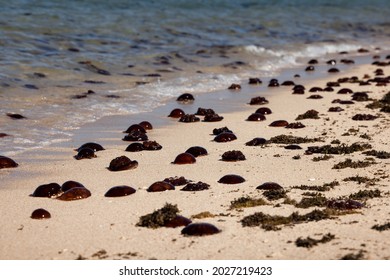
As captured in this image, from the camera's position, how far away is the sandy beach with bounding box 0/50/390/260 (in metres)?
5.27

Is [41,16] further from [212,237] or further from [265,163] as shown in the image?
[212,237]

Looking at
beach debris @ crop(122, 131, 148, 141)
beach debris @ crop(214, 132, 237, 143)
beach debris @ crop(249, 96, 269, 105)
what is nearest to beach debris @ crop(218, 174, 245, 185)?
beach debris @ crop(214, 132, 237, 143)

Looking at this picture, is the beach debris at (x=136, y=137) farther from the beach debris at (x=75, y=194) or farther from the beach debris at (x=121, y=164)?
the beach debris at (x=75, y=194)

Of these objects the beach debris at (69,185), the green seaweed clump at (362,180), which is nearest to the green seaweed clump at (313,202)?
the green seaweed clump at (362,180)

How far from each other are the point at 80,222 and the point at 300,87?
8622 millimetres

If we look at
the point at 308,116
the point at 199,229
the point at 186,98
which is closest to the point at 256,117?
the point at 308,116

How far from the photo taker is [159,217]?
5797 millimetres

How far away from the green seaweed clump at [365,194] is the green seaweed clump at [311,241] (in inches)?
43.9

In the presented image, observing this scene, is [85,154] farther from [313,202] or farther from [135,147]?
[313,202]

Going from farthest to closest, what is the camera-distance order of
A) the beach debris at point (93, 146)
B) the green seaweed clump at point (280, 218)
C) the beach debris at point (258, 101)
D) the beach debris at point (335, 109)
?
the beach debris at point (258, 101), the beach debris at point (335, 109), the beach debris at point (93, 146), the green seaweed clump at point (280, 218)

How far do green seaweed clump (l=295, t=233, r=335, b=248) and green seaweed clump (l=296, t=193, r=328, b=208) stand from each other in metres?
0.85

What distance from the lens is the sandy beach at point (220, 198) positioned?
208 inches

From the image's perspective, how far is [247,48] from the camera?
21.3 meters

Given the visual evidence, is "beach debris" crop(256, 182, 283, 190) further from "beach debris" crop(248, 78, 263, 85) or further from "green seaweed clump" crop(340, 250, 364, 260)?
"beach debris" crop(248, 78, 263, 85)
